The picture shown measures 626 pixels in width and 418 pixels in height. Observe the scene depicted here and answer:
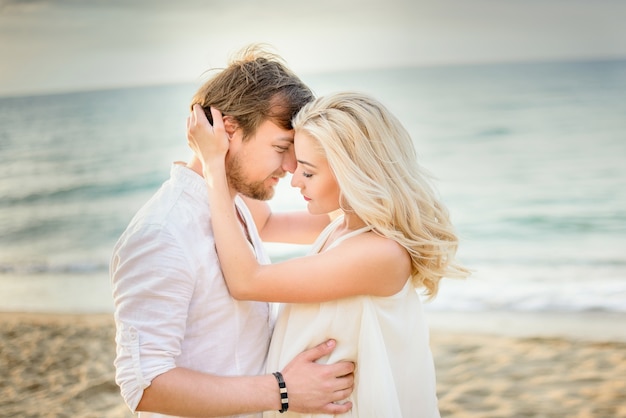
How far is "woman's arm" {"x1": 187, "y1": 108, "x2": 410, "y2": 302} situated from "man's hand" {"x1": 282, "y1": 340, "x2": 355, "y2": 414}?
205mm

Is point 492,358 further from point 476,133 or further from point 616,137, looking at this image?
point 476,133

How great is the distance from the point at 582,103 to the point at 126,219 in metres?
14.9

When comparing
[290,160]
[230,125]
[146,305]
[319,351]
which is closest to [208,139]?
[230,125]

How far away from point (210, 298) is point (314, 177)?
23.7 inches

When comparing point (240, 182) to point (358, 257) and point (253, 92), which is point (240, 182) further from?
point (358, 257)

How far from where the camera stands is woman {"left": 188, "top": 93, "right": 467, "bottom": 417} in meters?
2.42

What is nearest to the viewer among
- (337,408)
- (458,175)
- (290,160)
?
(337,408)

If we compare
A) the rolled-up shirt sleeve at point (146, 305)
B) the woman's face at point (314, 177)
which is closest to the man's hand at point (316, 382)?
the rolled-up shirt sleeve at point (146, 305)

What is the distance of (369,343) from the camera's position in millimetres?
2441

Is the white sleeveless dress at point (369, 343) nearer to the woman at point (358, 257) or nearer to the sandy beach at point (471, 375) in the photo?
the woman at point (358, 257)

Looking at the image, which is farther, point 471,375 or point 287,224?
point 471,375

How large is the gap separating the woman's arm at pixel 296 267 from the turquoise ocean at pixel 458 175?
100 centimetres

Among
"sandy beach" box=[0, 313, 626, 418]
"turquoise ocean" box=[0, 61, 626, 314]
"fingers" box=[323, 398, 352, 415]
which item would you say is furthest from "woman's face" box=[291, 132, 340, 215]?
"sandy beach" box=[0, 313, 626, 418]

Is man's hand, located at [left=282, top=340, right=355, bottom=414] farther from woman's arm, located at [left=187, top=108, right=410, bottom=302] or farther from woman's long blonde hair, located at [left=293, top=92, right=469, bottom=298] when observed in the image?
woman's long blonde hair, located at [left=293, top=92, right=469, bottom=298]
